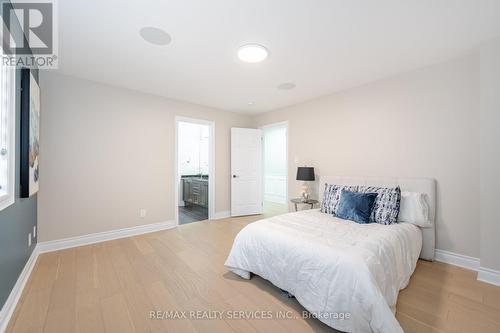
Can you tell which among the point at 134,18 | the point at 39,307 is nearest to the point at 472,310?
the point at 39,307

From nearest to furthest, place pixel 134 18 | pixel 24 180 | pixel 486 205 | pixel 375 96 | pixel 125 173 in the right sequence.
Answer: pixel 134 18 → pixel 24 180 → pixel 486 205 → pixel 375 96 → pixel 125 173

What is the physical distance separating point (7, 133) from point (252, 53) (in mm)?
2285

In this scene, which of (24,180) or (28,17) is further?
(24,180)

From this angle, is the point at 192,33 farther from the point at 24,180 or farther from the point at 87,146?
the point at 87,146

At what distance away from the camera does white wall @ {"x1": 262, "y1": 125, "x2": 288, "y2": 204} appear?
699cm

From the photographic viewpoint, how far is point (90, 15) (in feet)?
5.78

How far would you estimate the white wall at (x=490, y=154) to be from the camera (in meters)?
2.05

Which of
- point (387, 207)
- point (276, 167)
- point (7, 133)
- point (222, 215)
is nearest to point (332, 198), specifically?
point (387, 207)

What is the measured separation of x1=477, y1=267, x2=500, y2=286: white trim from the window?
4.32m

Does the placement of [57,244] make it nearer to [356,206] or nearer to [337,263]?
A: [337,263]

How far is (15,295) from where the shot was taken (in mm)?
1746

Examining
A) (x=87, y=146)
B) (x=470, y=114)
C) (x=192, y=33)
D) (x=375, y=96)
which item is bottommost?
(x=87, y=146)

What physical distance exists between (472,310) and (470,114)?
2032mm

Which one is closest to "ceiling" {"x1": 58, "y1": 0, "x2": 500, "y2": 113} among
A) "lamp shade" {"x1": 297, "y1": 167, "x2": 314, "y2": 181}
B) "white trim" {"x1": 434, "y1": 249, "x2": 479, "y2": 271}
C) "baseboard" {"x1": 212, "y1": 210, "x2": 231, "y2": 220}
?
"lamp shade" {"x1": 297, "y1": 167, "x2": 314, "y2": 181}
